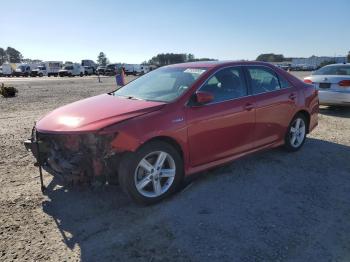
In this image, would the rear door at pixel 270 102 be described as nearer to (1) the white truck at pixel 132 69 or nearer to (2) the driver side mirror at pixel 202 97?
(2) the driver side mirror at pixel 202 97

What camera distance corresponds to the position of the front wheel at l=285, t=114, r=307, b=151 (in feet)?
20.7

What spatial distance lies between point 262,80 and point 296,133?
139 centimetres

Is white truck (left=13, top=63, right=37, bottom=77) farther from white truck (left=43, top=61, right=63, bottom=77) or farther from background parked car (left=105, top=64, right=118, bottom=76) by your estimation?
background parked car (left=105, top=64, right=118, bottom=76)

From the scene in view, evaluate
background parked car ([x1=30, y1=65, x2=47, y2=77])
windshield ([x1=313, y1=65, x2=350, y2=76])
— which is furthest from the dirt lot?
background parked car ([x1=30, y1=65, x2=47, y2=77])

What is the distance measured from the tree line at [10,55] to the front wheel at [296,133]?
140 metres

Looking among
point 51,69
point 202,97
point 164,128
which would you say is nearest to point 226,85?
point 202,97

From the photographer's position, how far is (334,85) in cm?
1036

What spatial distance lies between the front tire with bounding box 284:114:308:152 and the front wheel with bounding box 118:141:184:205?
2655 millimetres

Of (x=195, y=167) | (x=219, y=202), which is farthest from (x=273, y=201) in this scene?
(x=195, y=167)

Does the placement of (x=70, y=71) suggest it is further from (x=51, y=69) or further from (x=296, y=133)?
(x=296, y=133)

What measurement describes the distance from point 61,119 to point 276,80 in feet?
11.8

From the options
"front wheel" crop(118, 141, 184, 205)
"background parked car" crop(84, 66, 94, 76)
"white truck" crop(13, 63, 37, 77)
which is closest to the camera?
"front wheel" crop(118, 141, 184, 205)

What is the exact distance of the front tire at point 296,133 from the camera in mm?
6305

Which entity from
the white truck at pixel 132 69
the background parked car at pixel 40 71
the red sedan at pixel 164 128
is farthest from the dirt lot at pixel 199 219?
the white truck at pixel 132 69
